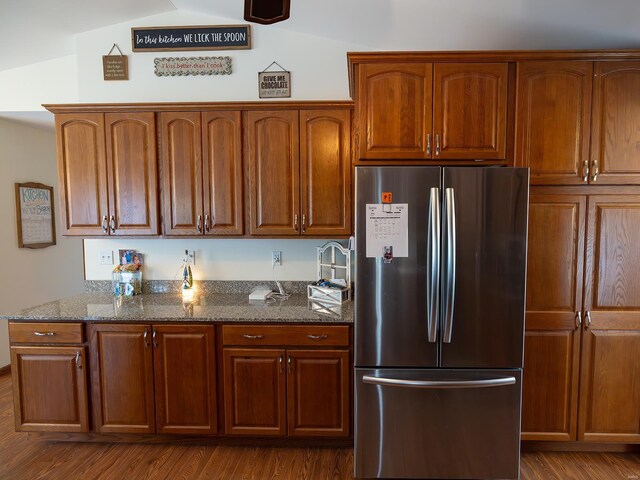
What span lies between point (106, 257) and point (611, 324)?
3617 millimetres

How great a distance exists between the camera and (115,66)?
2680 mm

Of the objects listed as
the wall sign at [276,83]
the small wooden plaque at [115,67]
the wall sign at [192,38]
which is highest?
the wall sign at [192,38]

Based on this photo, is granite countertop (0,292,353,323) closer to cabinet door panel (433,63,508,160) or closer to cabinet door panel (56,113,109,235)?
cabinet door panel (56,113,109,235)

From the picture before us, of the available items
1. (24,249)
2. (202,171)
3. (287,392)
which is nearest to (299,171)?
(202,171)

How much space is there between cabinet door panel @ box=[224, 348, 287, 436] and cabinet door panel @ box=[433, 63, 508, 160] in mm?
1652

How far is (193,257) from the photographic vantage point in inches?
109

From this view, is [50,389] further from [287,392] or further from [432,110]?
[432,110]

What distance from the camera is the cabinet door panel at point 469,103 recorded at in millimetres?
1912

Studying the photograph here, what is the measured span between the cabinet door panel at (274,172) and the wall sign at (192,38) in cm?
72

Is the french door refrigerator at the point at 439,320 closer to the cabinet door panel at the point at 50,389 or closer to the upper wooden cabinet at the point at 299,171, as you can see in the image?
the upper wooden cabinet at the point at 299,171

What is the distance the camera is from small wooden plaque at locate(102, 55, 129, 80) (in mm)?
2672

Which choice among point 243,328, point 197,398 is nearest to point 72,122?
point 243,328

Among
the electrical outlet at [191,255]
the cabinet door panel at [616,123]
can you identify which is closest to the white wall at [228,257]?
the electrical outlet at [191,255]

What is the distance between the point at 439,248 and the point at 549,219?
774mm
